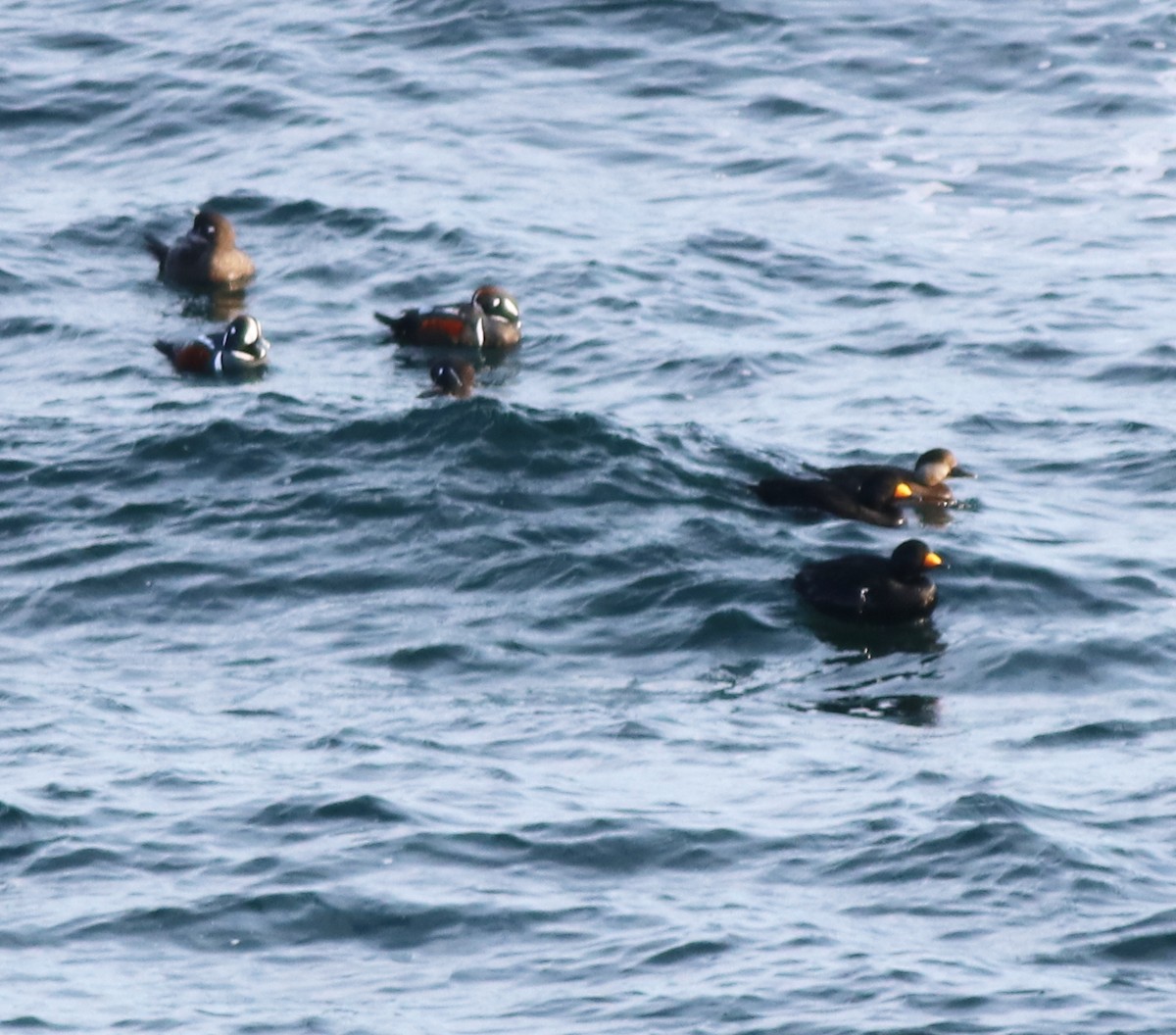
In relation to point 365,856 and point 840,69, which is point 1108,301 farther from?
point 365,856

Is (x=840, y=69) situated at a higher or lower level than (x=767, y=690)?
higher

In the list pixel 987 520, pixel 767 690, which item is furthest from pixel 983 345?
pixel 767 690

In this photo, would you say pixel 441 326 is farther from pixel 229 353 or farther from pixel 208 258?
pixel 208 258

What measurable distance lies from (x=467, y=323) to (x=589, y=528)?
3.97m

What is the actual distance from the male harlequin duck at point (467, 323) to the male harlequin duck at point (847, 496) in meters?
3.70

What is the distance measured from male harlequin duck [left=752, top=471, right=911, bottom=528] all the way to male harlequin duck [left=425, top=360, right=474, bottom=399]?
2.89 m

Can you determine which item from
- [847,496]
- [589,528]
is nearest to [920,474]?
[847,496]

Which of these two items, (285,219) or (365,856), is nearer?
(365,856)

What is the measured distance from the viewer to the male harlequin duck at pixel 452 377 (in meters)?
19.7

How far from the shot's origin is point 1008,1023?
426 inches

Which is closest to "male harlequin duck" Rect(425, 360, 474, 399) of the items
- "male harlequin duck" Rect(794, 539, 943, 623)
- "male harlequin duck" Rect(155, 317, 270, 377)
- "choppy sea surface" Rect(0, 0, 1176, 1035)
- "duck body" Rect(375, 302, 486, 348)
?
"choppy sea surface" Rect(0, 0, 1176, 1035)

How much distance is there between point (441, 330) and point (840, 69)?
26.3 feet

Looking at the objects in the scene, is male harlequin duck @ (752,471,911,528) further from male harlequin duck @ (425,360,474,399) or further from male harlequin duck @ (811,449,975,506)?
male harlequin duck @ (425,360,474,399)

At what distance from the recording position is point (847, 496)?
17.7m
